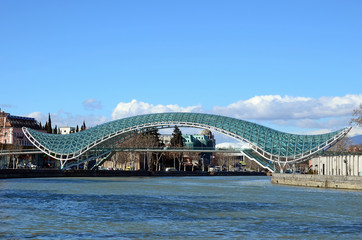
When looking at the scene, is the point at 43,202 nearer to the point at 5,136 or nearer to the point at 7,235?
the point at 7,235

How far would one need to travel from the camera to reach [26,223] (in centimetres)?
2778

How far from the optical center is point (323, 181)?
64938 millimetres

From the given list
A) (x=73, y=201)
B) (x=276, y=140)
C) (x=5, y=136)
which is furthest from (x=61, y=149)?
(x=73, y=201)

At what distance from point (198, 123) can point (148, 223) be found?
82.9 meters

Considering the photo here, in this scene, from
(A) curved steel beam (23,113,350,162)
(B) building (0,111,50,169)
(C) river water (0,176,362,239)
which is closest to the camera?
(C) river water (0,176,362,239)

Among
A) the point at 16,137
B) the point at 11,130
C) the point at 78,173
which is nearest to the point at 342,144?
the point at 78,173

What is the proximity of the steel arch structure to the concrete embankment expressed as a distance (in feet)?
83.4

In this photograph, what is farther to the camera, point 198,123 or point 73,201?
point 198,123

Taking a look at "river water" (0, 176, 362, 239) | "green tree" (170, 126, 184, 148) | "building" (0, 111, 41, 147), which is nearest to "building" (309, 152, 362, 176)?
"river water" (0, 176, 362, 239)

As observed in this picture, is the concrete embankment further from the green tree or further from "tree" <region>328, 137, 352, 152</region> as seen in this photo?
the green tree

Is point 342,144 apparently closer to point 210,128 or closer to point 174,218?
point 210,128

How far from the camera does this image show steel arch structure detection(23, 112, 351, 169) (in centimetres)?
10425

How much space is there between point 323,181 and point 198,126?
156 ft

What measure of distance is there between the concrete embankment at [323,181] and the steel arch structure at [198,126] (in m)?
25.4
